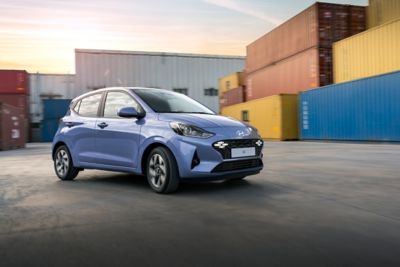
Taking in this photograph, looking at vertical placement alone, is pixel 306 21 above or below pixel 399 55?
above

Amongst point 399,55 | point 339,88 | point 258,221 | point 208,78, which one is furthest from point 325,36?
point 208,78

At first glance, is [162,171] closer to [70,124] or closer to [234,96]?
[70,124]

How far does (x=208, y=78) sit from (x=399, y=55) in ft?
102

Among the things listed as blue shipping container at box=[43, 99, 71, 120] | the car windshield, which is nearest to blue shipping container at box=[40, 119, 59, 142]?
blue shipping container at box=[43, 99, 71, 120]

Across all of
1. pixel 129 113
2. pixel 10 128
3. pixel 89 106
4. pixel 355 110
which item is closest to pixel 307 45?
pixel 355 110

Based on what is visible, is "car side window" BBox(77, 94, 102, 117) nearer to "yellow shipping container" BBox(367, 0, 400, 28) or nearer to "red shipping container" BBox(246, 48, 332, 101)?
"red shipping container" BBox(246, 48, 332, 101)

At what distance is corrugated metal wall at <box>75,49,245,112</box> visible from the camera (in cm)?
4344

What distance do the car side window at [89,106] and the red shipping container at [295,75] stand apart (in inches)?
701

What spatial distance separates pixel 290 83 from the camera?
26.4 meters

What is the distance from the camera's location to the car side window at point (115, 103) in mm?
6320

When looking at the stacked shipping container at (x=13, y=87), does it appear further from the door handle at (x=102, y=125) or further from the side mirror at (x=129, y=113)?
the side mirror at (x=129, y=113)

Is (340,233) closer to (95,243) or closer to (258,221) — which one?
(258,221)

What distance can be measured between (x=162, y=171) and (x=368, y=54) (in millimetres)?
16586

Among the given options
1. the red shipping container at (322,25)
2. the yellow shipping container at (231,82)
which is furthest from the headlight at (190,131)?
the yellow shipping container at (231,82)
